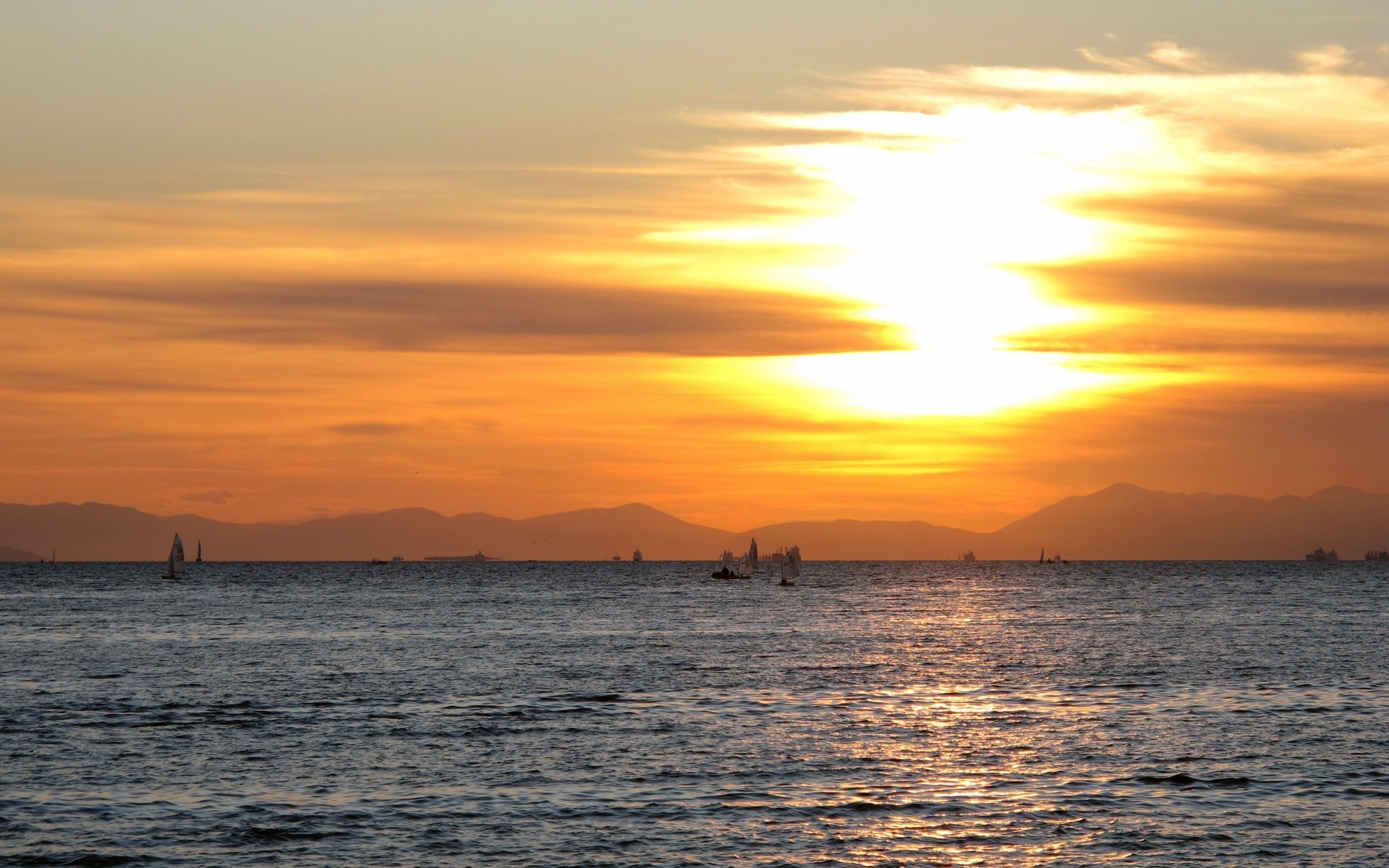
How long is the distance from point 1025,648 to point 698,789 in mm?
65123

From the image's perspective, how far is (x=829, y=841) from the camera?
3822 centimetres

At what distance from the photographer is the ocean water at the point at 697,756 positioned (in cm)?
3816

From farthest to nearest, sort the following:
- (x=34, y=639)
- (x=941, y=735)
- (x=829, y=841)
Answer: (x=34, y=639) < (x=941, y=735) < (x=829, y=841)

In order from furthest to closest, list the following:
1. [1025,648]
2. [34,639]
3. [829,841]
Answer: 1. [34,639]
2. [1025,648]
3. [829,841]

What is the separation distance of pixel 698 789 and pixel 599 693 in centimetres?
2728

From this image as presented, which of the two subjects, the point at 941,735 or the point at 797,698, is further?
the point at 797,698

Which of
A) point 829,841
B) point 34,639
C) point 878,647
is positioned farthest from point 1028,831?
point 34,639

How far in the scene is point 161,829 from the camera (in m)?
39.7

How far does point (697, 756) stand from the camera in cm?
5166

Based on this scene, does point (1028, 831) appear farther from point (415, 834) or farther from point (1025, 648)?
point (1025, 648)

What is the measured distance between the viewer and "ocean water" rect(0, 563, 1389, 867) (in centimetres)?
3816

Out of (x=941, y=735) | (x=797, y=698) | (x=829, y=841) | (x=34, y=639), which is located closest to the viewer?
(x=829, y=841)

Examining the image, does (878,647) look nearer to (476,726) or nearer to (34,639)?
(476,726)

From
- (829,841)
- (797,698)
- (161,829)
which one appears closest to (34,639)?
(797,698)
